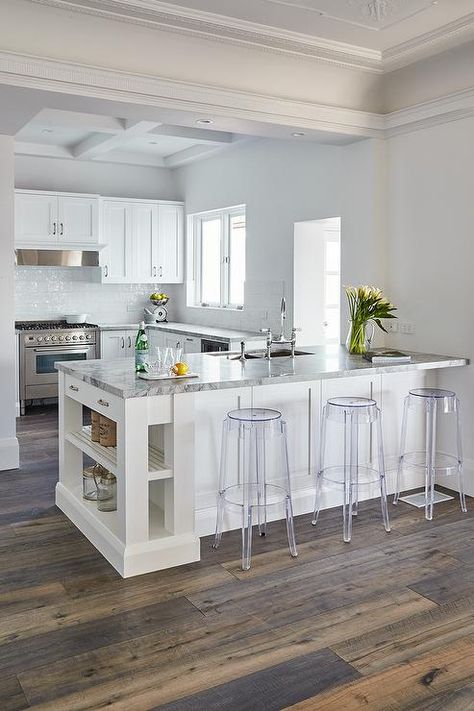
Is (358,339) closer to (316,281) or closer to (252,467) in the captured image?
(252,467)

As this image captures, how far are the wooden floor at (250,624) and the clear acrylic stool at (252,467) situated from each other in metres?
0.15

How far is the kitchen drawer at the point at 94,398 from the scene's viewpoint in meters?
3.48

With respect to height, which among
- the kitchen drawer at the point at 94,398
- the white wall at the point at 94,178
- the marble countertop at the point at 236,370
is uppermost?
the white wall at the point at 94,178

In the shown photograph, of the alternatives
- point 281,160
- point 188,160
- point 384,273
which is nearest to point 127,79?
point 384,273

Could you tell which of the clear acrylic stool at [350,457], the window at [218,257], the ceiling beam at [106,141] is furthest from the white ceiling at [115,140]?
the clear acrylic stool at [350,457]

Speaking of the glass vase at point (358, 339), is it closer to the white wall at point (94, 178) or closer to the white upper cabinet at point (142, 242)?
the white upper cabinet at point (142, 242)

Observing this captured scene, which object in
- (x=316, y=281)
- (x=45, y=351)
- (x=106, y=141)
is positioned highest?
(x=106, y=141)

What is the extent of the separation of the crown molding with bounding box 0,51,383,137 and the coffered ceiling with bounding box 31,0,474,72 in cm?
30

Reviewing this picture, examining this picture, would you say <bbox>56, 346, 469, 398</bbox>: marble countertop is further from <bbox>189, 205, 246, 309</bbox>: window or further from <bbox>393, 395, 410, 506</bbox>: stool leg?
<bbox>189, 205, 246, 309</bbox>: window

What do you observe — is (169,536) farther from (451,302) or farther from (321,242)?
(321,242)

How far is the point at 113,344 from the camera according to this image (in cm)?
795

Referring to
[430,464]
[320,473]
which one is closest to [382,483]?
[320,473]

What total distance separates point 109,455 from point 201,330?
3.72m

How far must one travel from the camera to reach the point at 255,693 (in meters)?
2.43
